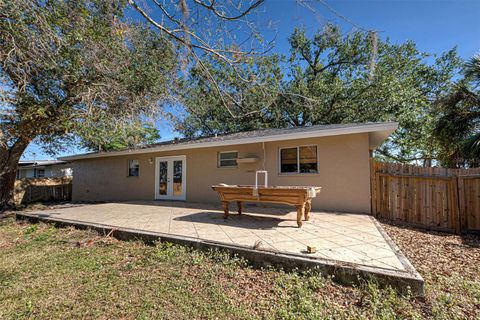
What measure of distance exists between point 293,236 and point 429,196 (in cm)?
405

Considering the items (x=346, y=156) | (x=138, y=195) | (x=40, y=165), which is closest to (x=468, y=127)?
(x=346, y=156)

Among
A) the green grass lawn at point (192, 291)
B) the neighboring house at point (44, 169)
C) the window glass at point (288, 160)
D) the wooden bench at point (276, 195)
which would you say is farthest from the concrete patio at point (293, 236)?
the neighboring house at point (44, 169)

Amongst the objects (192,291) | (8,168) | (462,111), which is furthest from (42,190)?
(462,111)

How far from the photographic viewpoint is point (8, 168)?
973 cm

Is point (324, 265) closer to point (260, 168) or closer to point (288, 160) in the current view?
point (288, 160)

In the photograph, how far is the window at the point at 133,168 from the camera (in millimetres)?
11930

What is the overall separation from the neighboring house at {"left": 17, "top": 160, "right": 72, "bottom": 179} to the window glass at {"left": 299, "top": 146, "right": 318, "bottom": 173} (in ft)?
74.6

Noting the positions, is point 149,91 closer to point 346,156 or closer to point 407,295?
point 346,156

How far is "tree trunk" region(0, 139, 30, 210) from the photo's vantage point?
9.52 m

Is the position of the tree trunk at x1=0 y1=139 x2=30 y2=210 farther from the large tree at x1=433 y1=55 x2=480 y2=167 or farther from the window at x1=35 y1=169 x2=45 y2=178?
the large tree at x1=433 y1=55 x2=480 y2=167

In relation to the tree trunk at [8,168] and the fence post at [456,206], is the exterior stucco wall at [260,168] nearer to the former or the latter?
the fence post at [456,206]

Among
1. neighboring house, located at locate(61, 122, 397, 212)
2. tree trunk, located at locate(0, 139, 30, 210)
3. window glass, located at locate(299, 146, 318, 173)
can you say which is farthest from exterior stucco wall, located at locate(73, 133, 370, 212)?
tree trunk, located at locate(0, 139, 30, 210)

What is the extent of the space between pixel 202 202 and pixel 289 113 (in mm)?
9957

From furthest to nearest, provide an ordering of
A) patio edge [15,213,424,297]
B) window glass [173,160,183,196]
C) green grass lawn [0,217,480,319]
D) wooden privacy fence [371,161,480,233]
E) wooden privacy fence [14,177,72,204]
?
wooden privacy fence [14,177,72,204] < window glass [173,160,183,196] < wooden privacy fence [371,161,480,233] < patio edge [15,213,424,297] < green grass lawn [0,217,480,319]
